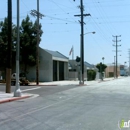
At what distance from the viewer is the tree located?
5056 cm

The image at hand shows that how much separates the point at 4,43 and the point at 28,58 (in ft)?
15.9

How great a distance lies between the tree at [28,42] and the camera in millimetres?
50562

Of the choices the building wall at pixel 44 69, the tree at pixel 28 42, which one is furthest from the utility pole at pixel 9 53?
the building wall at pixel 44 69

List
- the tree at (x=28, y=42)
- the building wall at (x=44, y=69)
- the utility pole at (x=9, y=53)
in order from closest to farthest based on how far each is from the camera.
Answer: the utility pole at (x=9, y=53)
the tree at (x=28, y=42)
the building wall at (x=44, y=69)

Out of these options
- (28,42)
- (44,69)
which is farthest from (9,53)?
(44,69)

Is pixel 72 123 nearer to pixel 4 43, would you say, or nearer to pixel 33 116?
pixel 33 116

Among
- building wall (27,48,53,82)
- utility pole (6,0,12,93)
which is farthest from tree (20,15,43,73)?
utility pole (6,0,12,93)

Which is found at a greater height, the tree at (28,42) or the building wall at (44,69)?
the tree at (28,42)

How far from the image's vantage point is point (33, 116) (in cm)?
1195

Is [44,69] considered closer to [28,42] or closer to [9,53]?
[28,42]

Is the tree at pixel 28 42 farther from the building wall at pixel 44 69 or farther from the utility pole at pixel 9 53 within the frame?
the utility pole at pixel 9 53

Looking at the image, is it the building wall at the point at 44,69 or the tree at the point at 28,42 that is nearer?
the tree at the point at 28,42

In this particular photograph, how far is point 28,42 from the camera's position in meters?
50.5

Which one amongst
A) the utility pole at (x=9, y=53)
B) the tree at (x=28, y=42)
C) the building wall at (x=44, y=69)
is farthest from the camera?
the building wall at (x=44, y=69)
